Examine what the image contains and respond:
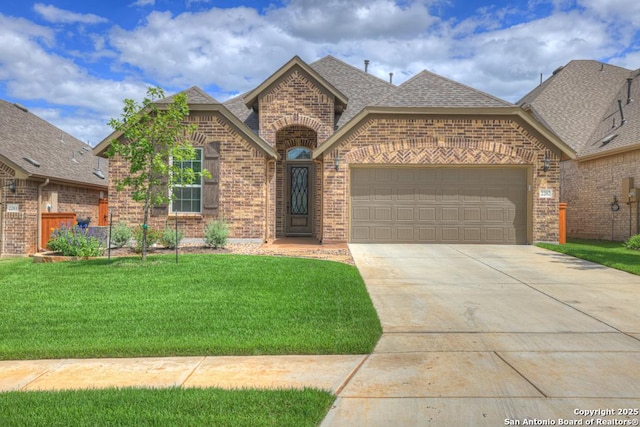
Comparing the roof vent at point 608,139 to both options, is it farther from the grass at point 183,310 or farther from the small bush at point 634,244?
the grass at point 183,310

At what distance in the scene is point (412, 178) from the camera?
14.0 m

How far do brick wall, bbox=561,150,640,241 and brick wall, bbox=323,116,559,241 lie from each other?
4454 millimetres

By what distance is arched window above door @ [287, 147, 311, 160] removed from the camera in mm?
16922

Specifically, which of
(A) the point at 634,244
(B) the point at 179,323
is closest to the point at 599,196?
(A) the point at 634,244

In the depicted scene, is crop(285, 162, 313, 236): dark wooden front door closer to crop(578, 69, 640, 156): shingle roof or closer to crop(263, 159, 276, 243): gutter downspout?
crop(263, 159, 276, 243): gutter downspout

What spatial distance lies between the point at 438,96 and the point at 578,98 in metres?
10.8

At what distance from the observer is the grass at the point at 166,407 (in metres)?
3.07

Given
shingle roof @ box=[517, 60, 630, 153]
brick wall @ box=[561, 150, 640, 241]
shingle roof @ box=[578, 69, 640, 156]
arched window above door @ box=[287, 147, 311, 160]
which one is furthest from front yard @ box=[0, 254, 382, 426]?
shingle roof @ box=[517, 60, 630, 153]

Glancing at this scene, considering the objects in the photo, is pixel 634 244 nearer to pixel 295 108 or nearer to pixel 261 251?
pixel 261 251

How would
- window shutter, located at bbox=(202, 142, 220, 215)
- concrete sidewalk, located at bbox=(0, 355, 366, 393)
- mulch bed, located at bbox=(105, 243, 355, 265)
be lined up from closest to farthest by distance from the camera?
concrete sidewalk, located at bbox=(0, 355, 366, 393) → mulch bed, located at bbox=(105, 243, 355, 265) → window shutter, located at bbox=(202, 142, 220, 215)

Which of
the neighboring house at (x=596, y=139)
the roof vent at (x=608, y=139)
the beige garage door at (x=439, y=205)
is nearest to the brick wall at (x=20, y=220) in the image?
the beige garage door at (x=439, y=205)

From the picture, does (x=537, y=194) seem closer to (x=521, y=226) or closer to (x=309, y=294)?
(x=521, y=226)

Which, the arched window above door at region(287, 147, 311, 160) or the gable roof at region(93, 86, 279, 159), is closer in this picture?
the gable roof at region(93, 86, 279, 159)

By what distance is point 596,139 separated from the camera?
18.5m
